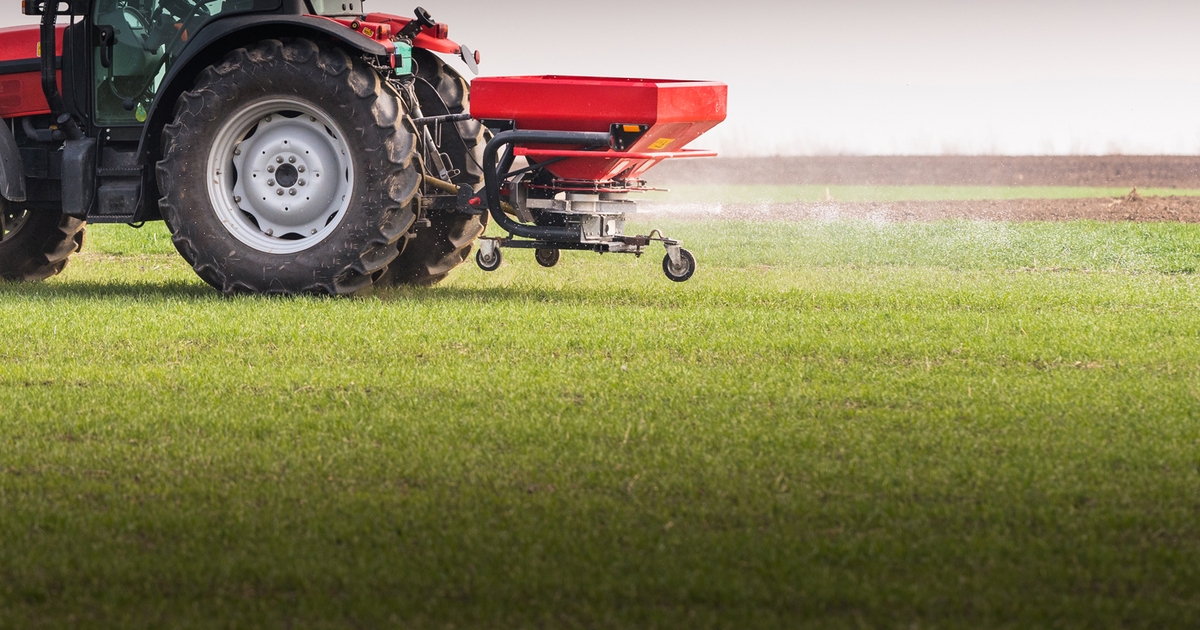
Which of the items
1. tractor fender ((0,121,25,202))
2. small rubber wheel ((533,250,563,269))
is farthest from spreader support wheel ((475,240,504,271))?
tractor fender ((0,121,25,202))

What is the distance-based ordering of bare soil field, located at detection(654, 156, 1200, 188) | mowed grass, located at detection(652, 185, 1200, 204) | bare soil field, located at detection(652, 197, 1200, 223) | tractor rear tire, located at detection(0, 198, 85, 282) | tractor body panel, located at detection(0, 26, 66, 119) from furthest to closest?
bare soil field, located at detection(654, 156, 1200, 188) < mowed grass, located at detection(652, 185, 1200, 204) < bare soil field, located at detection(652, 197, 1200, 223) < tractor rear tire, located at detection(0, 198, 85, 282) < tractor body panel, located at detection(0, 26, 66, 119)

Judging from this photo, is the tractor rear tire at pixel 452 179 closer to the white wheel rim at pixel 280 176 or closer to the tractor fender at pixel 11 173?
the white wheel rim at pixel 280 176

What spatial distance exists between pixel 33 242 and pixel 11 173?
1394 mm

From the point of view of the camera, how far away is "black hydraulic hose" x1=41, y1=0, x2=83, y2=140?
923cm

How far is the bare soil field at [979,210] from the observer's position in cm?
1812

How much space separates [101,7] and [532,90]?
3222 millimetres

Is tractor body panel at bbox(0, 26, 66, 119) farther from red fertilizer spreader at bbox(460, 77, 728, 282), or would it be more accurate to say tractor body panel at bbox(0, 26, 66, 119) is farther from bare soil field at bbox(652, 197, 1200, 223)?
bare soil field at bbox(652, 197, 1200, 223)

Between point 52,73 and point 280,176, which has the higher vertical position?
point 52,73

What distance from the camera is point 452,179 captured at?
9.38 m

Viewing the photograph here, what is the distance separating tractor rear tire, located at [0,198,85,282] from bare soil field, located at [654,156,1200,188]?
716 inches

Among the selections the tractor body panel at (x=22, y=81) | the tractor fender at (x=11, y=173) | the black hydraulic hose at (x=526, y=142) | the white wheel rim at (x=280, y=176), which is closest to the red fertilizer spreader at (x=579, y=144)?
the black hydraulic hose at (x=526, y=142)

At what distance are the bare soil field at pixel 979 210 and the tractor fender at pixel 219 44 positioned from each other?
8.89 metres

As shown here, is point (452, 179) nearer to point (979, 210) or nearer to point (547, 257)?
point (547, 257)

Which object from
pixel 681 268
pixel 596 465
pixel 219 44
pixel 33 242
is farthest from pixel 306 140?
pixel 596 465
